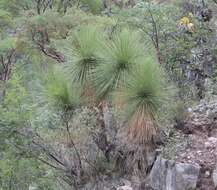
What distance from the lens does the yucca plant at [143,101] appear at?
5977 mm

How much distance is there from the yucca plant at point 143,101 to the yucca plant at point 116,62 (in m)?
0.20

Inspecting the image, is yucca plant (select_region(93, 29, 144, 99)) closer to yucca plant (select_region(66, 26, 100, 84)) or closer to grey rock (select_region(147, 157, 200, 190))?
yucca plant (select_region(66, 26, 100, 84))

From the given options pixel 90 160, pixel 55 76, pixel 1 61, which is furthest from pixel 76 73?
pixel 1 61

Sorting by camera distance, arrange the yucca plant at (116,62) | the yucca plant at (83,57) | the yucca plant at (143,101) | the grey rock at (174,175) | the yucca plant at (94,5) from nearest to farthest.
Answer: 1. the grey rock at (174,175)
2. the yucca plant at (143,101)
3. the yucca plant at (116,62)
4. the yucca plant at (83,57)
5. the yucca plant at (94,5)

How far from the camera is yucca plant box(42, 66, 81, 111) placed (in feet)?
20.6

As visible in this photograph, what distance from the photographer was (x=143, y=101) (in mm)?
6020

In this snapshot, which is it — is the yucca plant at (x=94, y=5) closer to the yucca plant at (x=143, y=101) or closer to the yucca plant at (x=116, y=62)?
the yucca plant at (x=116, y=62)

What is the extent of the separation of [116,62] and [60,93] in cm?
84

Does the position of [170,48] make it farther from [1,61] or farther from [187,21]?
[1,61]

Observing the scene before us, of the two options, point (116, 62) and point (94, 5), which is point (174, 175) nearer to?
point (116, 62)

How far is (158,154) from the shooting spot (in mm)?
6000

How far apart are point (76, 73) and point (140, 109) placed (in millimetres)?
1123

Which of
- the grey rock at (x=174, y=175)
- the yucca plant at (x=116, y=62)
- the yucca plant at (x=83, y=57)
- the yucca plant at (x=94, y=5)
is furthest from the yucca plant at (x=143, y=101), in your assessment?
the yucca plant at (x=94, y=5)

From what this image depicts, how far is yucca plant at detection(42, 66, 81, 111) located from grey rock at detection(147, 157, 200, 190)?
1422mm
